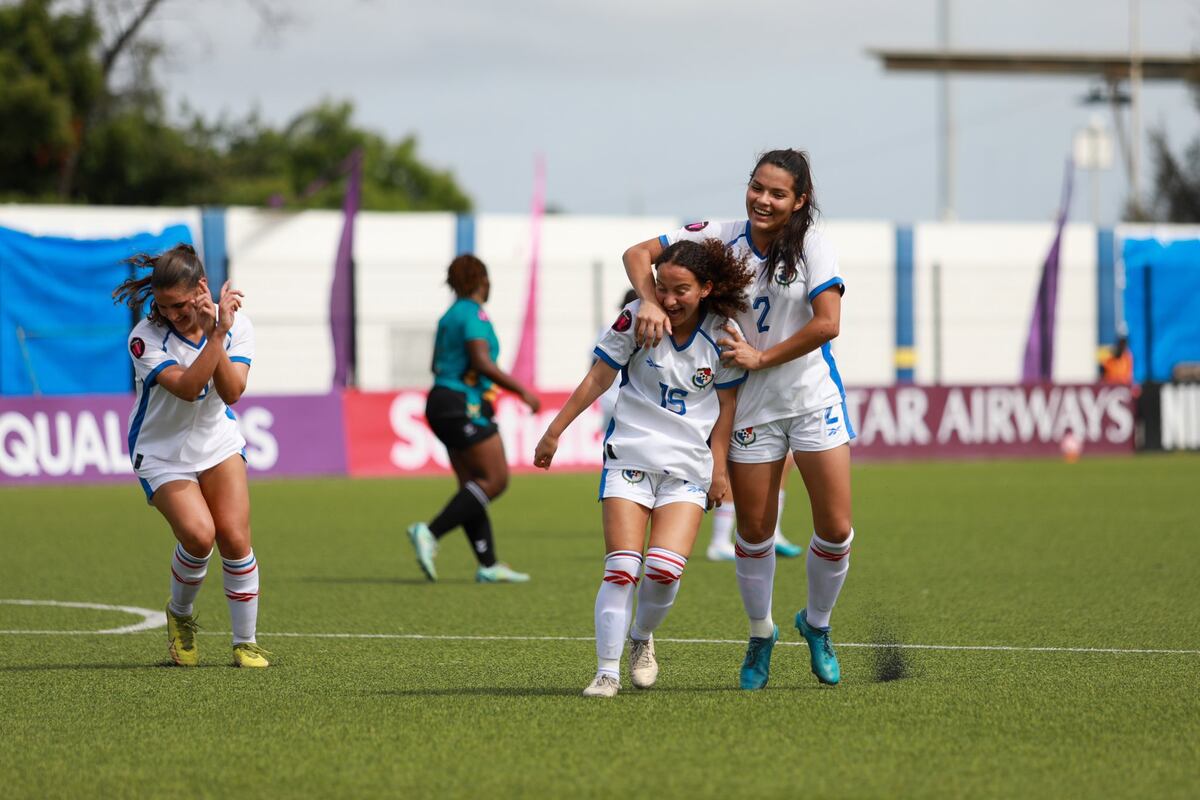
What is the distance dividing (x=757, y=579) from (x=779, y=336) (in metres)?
0.93

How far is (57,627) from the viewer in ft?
28.8

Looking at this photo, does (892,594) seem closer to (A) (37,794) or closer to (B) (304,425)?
(A) (37,794)

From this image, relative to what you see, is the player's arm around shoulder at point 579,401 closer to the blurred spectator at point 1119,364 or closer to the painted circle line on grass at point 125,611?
the painted circle line on grass at point 125,611

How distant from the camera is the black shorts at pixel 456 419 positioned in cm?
1098

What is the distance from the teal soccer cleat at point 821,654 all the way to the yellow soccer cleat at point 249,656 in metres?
2.34

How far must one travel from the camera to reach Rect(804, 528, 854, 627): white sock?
639 centimetres

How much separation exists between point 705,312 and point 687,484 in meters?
0.63

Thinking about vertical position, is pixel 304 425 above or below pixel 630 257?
below

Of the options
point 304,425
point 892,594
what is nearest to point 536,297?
point 304,425

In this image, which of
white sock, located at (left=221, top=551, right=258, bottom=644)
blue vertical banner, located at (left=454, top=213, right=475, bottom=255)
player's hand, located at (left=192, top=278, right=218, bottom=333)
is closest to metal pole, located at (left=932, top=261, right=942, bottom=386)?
blue vertical banner, located at (left=454, top=213, right=475, bottom=255)

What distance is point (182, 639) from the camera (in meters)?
7.37

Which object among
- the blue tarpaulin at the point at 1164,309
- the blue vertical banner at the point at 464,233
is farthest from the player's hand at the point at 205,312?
the blue tarpaulin at the point at 1164,309

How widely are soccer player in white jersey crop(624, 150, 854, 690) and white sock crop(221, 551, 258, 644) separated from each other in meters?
2.25

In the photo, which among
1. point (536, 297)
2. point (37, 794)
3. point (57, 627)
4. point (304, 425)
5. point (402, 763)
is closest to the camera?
point (37, 794)
